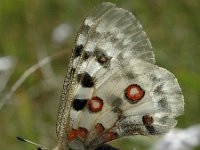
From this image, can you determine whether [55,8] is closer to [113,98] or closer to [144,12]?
[144,12]

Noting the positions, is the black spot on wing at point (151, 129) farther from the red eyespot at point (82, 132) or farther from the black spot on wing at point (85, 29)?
the black spot on wing at point (85, 29)

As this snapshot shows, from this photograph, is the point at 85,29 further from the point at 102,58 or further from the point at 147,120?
the point at 147,120

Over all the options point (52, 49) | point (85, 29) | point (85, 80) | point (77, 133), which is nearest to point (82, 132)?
point (77, 133)

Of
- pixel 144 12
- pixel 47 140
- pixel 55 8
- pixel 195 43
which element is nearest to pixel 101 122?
pixel 47 140

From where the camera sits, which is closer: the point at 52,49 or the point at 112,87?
the point at 112,87

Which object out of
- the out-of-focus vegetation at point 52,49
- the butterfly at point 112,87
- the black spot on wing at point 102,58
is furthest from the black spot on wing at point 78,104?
the out-of-focus vegetation at point 52,49

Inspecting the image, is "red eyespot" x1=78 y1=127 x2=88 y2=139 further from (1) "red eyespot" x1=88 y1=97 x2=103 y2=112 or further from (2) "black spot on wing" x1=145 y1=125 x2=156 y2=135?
(2) "black spot on wing" x1=145 y1=125 x2=156 y2=135
